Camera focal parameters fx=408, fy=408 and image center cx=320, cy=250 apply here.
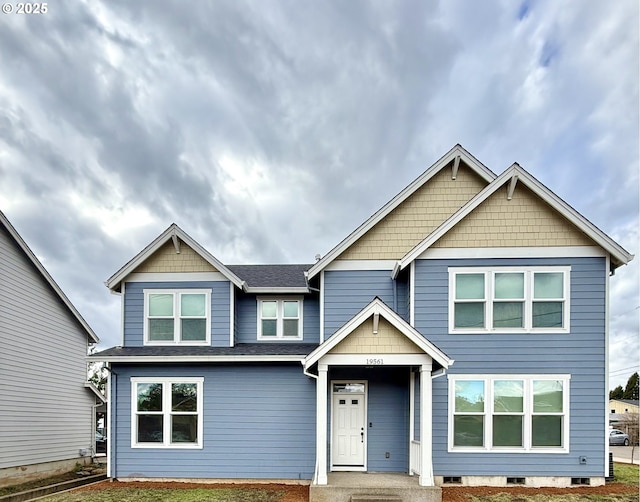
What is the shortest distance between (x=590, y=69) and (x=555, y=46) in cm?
184

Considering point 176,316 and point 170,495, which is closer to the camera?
point 170,495

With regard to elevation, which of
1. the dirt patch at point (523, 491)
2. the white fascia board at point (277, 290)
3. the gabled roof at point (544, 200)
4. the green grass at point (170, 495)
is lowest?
the green grass at point (170, 495)

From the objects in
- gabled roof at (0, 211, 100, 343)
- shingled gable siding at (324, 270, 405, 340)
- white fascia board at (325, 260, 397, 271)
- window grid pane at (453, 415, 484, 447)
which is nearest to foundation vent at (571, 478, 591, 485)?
window grid pane at (453, 415, 484, 447)

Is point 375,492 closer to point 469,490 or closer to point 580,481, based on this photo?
point 469,490

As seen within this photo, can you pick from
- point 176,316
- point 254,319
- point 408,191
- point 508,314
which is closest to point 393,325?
point 508,314

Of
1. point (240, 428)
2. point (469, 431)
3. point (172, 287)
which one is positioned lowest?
point (240, 428)

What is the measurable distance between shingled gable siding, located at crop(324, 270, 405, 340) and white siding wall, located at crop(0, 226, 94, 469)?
10124 mm

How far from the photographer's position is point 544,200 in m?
10.5

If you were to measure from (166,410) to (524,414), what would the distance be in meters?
9.41

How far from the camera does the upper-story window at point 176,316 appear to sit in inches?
472

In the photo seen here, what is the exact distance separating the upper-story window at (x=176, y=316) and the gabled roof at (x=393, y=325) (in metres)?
4.48

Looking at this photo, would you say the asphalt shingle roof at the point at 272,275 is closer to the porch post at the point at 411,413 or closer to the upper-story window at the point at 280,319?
the upper-story window at the point at 280,319

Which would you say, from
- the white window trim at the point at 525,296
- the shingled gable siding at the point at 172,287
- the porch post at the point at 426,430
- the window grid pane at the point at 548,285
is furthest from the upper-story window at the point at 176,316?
the window grid pane at the point at 548,285

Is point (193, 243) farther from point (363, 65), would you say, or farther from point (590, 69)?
point (590, 69)
